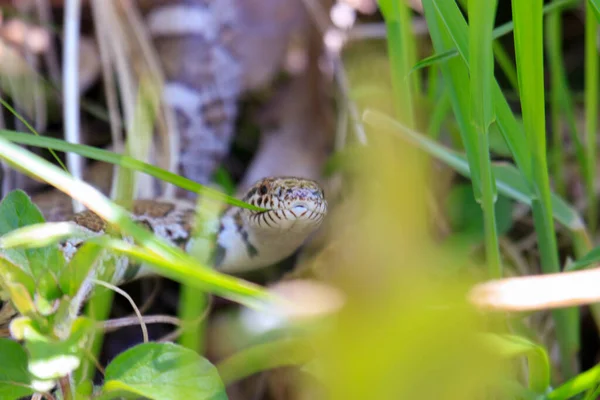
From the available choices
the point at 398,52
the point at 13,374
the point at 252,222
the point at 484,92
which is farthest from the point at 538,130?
the point at 13,374

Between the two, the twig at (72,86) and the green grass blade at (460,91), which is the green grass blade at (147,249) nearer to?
the green grass blade at (460,91)

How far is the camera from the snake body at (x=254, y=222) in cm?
189

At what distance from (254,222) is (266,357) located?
0.83 metres

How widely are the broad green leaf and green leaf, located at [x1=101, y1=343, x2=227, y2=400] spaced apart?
158mm

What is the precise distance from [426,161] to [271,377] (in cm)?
81

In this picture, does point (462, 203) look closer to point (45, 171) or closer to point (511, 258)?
point (511, 258)

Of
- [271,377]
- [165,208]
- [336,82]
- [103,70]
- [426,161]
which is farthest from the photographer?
[336,82]

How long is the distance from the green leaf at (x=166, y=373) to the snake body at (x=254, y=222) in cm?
70

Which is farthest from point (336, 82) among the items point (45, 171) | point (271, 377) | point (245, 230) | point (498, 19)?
point (45, 171)

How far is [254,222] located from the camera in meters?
2.08

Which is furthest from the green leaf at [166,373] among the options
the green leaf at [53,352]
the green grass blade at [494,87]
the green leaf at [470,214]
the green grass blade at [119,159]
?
the green leaf at [470,214]

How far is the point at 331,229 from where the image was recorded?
6.98ft

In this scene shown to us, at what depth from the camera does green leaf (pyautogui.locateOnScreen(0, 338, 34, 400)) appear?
3.53 feet

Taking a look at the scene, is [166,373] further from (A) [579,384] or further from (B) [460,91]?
(B) [460,91]
